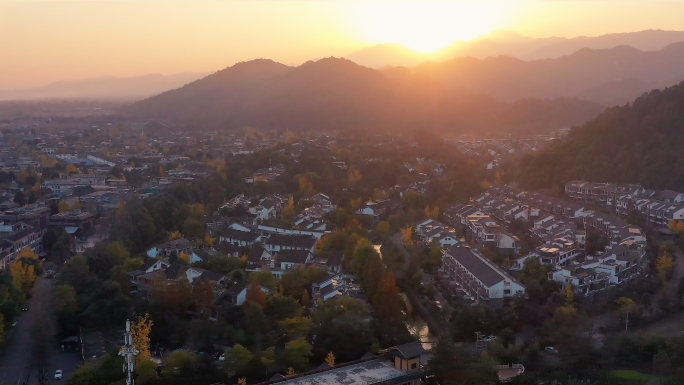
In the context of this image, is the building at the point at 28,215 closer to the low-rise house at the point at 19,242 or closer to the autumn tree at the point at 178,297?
the low-rise house at the point at 19,242

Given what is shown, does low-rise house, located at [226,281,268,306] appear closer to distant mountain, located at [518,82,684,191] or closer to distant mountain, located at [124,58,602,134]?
distant mountain, located at [518,82,684,191]

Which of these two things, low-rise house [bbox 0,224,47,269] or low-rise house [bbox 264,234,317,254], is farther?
low-rise house [bbox 264,234,317,254]

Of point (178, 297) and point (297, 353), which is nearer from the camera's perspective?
point (297, 353)

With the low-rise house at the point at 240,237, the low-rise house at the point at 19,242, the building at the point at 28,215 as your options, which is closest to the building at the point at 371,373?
the low-rise house at the point at 240,237

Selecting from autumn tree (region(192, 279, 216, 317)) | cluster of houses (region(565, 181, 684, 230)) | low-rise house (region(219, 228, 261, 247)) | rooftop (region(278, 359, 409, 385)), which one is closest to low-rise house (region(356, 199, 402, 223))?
low-rise house (region(219, 228, 261, 247))

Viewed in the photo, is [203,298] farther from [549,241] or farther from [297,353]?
[549,241]

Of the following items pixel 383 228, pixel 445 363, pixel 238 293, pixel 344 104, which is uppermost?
pixel 344 104

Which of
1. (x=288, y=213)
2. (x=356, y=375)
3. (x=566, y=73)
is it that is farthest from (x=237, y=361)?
(x=566, y=73)
